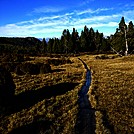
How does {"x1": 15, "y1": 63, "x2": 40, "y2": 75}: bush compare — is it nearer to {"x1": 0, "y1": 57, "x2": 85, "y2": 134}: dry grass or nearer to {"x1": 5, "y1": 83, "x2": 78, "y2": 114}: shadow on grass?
{"x1": 5, "y1": 83, "x2": 78, "y2": 114}: shadow on grass

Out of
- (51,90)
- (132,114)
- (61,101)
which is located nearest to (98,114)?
(132,114)

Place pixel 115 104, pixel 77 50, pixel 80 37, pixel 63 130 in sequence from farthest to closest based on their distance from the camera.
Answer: pixel 80 37
pixel 77 50
pixel 115 104
pixel 63 130

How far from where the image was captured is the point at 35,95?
1080 inches

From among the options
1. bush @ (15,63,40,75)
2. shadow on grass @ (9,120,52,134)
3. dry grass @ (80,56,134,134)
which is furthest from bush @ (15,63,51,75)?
shadow on grass @ (9,120,52,134)

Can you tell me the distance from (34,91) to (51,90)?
76.6 inches

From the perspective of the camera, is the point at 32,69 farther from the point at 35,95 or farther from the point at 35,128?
the point at 35,128

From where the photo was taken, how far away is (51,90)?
29953mm

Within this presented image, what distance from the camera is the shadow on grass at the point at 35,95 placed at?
77.2 ft

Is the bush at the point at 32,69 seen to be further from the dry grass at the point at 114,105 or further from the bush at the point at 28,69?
the dry grass at the point at 114,105

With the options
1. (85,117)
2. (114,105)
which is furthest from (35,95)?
(85,117)

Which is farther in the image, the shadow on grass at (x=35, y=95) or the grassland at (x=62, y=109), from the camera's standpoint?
the shadow on grass at (x=35, y=95)

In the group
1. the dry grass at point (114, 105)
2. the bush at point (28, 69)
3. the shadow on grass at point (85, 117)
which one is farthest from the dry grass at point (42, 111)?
the bush at point (28, 69)

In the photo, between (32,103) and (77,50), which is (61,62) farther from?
(77,50)

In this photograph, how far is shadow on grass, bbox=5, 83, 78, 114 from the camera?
2353cm
